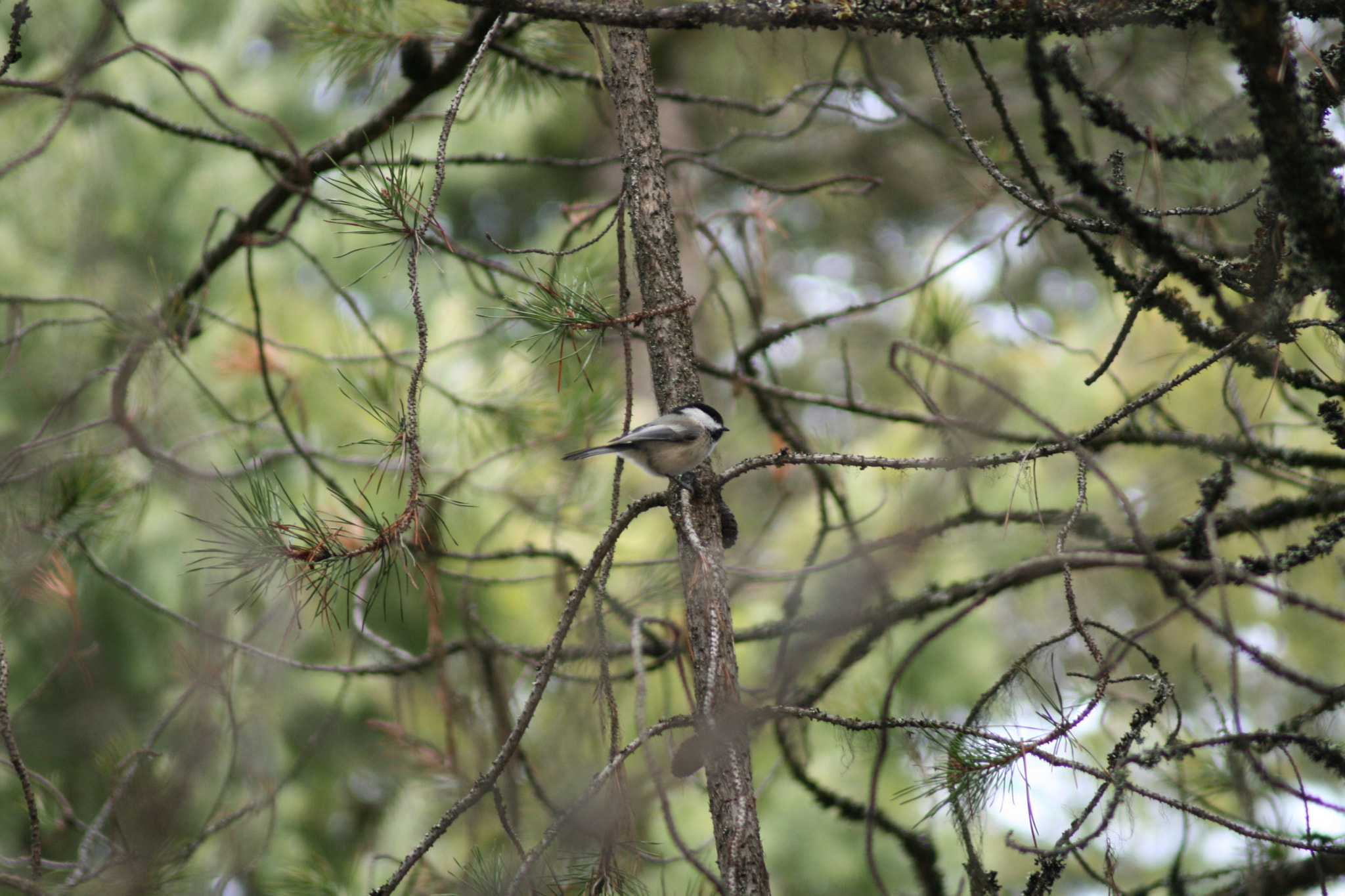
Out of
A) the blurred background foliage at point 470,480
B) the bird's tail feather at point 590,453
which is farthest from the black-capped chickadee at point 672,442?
the blurred background foliage at point 470,480

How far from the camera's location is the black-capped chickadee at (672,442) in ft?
5.64

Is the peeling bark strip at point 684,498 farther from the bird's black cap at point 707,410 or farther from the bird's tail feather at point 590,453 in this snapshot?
the bird's tail feather at point 590,453

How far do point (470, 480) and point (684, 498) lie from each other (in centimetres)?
142

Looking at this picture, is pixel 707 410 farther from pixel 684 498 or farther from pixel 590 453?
pixel 590 453

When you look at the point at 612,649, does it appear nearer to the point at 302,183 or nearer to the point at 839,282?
the point at 302,183

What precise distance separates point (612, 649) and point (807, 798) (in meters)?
1.97

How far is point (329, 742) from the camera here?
3.23m

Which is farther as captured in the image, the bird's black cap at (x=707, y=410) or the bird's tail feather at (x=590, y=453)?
the bird's tail feather at (x=590, y=453)

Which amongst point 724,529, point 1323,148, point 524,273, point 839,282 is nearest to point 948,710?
point 724,529

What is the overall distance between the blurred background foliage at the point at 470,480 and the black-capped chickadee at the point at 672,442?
0.64ft

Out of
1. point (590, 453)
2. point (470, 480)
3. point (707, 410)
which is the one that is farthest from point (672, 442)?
point (470, 480)

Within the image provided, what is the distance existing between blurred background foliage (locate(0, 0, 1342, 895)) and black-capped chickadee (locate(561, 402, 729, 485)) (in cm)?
20

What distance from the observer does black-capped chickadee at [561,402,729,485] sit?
5.64 ft

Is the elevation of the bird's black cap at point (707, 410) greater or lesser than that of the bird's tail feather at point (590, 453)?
lesser
